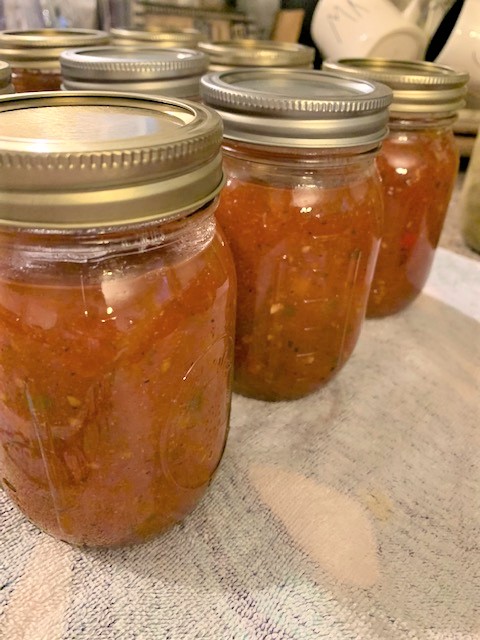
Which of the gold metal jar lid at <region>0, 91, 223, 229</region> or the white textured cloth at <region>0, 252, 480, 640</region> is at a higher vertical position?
the gold metal jar lid at <region>0, 91, 223, 229</region>

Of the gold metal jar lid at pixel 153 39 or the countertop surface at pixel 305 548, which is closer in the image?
the countertop surface at pixel 305 548

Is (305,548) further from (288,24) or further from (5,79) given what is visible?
(288,24)

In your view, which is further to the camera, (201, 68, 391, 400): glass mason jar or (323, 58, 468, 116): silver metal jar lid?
(323, 58, 468, 116): silver metal jar lid

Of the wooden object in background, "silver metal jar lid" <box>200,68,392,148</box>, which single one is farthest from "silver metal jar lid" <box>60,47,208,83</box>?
the wooden object in background

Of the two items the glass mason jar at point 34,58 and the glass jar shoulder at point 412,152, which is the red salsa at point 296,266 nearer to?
the glass jar shoulder at point 412,152

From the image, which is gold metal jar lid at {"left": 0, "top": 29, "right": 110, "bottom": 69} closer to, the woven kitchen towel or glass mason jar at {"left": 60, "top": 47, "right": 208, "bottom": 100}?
glass mason jar at {"left": 60, "top": 47, "right": 208, "bottom": 100}

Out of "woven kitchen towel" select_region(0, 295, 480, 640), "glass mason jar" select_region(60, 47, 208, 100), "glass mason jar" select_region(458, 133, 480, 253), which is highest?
"glass mason jar" select_region(60, 47, 208, 100)

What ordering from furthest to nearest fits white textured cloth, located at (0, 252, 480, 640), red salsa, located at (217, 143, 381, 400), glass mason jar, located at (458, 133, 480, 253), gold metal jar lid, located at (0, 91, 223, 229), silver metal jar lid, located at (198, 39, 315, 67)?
glass mason jar, located at (458, 133, 480, 253) → silver metal jar lid, located at (198, 39, 315, 67) → red salsa, located at (217, 143, 381, 400) → white textured cloth, located at (0, 252, 480, 640) → gold metal jar lid, located at (0, 91, 223, 229)

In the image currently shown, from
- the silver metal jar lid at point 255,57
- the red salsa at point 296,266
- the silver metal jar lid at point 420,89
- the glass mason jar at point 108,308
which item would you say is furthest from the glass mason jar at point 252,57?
the glass mason jar at point 108,308
